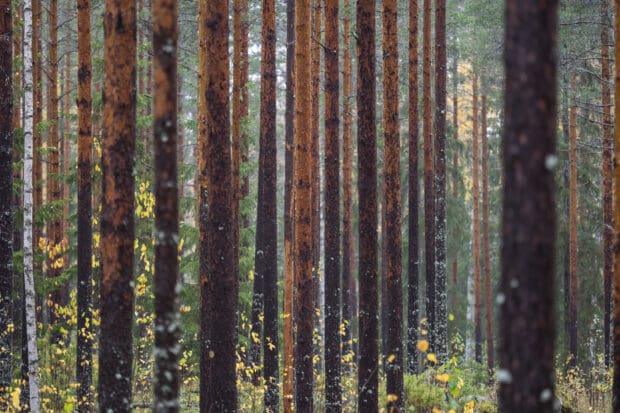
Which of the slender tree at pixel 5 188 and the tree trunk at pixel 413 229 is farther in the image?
the tree trunk at pixel 413 229

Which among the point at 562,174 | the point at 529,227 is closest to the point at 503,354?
the point at 529,227

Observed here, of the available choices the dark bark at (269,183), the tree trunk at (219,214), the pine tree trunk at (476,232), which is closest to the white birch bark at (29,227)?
the tree trunk at (219,214)

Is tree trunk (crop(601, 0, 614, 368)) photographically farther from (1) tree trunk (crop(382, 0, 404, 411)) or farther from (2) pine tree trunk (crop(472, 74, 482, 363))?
(1) tree trunk (crop(382, 0, 404, 411))

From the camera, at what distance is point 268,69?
1537 centimetres

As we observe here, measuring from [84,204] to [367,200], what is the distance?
5642mm

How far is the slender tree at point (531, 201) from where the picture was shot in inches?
165

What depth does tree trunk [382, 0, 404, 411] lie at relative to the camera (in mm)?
11406

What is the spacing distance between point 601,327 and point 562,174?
589 centimetres

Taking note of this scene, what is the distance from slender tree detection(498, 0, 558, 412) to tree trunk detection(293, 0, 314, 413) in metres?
6.84

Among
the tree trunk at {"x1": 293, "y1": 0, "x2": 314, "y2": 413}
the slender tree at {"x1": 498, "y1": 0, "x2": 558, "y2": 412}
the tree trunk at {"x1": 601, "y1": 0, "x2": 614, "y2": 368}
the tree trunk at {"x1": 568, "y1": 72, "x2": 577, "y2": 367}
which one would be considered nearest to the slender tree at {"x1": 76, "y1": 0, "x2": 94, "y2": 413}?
the tree trunk at {"x1": 293, "y1": 0, "x2": 314, "y2": 413}

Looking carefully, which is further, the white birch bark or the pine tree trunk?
the pine tree trunk

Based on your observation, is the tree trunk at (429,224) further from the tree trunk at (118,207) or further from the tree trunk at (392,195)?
the tree trunk at (118,207)

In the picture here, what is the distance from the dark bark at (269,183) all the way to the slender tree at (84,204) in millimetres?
3517

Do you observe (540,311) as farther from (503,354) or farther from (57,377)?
(57,377)
